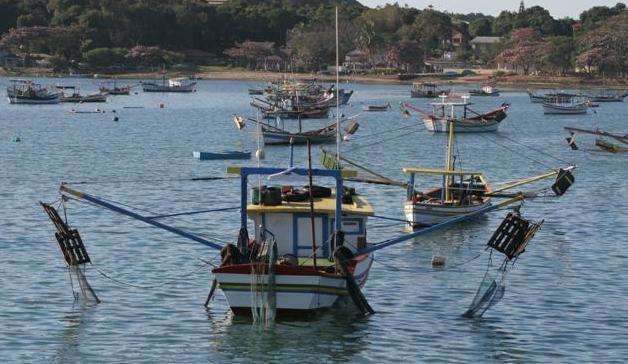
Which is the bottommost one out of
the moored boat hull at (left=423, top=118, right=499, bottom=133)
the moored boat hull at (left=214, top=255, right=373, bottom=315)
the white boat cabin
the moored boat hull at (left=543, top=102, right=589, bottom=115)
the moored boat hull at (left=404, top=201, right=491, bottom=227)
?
the moored boat hull at (left=543, top=102, right=589, bottom=115)

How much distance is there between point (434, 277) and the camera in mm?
45250

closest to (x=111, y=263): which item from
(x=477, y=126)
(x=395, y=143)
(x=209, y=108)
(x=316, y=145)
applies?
(x=316, y=145)

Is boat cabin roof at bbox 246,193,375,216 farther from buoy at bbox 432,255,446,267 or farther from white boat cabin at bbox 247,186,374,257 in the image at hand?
buoy at bbox 432,255,446,267

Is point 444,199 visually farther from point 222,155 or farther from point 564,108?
point 564,108

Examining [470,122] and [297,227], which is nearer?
[297,227]

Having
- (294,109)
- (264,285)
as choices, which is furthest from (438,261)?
(294,109)

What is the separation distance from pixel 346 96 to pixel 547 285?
136m

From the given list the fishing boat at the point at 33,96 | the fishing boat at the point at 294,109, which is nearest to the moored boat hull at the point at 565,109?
the fishing boat at the point at 294,109

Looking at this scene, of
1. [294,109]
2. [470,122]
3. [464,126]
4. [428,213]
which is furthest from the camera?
[294,109]

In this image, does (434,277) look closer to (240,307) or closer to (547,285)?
(547,285)

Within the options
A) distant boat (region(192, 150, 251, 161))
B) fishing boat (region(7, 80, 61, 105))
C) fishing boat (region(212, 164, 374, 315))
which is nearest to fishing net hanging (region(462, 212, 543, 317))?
fishing boat (region(212, 164, 374, 315))

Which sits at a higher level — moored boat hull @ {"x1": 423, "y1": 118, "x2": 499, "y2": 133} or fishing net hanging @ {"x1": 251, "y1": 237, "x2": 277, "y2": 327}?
fishing net hanging @ {"x1": 251, "y1": 237, "x2": 277, "y2": 327}

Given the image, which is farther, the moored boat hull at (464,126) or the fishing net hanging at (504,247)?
the moored boat hull at (464,126)

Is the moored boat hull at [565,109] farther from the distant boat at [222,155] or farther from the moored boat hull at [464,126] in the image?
the distant boat at [222,155]
